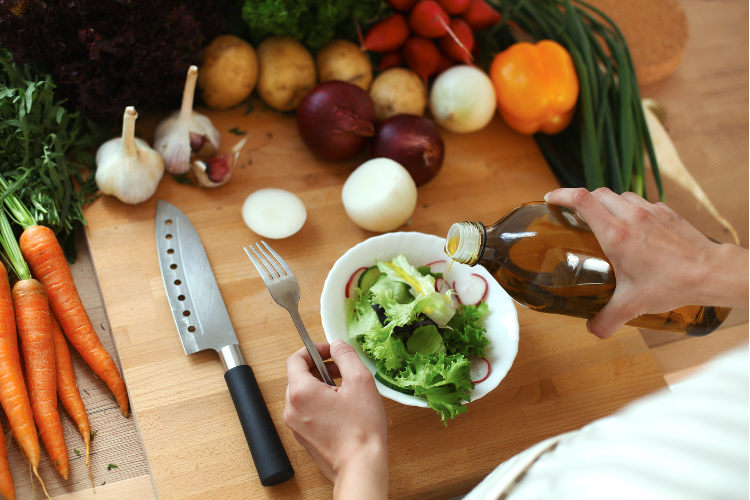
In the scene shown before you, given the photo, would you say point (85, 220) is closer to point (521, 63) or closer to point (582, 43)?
point (521, 63)

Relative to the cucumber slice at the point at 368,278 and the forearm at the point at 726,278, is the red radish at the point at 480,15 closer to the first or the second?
the cucumber slice at the point at 368,278

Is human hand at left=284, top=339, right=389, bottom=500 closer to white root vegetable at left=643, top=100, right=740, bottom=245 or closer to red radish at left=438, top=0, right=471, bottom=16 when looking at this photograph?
red radish at left=438, top=0, right=471, bottom=16

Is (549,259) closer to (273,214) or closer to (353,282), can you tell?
(353,282)

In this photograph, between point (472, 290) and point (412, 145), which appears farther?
point (412, 145)

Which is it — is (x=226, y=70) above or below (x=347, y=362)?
above

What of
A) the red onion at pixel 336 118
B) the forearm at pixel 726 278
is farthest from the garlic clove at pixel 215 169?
the forearm at pixel 726 278

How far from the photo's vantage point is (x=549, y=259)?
769mm

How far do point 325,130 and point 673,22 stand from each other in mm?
1262

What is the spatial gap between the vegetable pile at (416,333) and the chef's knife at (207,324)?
0.66 feet

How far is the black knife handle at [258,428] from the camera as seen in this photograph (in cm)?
78

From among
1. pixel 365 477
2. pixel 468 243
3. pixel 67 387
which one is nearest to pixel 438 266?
pixel 468 243

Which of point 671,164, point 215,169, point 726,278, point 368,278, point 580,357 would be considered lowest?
point 580,357

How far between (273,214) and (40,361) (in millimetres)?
502

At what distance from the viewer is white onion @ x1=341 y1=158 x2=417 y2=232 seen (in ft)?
3.51
